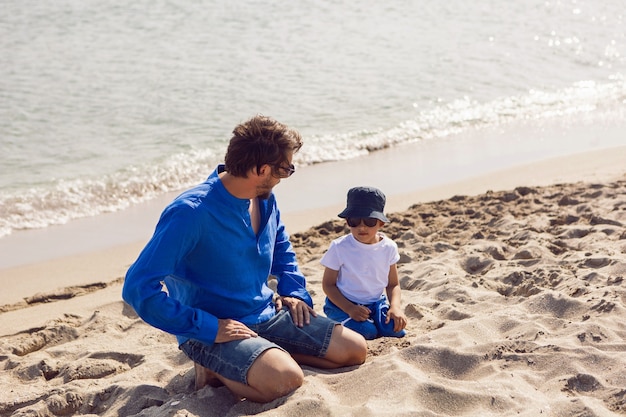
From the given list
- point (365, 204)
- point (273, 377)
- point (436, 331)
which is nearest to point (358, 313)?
point (436, 331)

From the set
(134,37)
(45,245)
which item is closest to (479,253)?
(45,245)

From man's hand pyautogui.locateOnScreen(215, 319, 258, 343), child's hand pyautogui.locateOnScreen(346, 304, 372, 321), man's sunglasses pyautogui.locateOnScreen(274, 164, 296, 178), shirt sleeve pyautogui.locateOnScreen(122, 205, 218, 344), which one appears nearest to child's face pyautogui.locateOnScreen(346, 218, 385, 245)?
child's hand pyautogui.locateOnScreen(346, 304, 372, 321)

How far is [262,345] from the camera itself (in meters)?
4.02

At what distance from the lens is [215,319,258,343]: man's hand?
3.94 metres

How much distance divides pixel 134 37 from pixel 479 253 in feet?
36.1

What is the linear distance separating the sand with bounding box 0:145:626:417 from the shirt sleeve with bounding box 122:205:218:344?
0.39 metres

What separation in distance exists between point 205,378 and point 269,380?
420mm

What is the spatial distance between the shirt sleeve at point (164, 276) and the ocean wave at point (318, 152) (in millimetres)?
4481

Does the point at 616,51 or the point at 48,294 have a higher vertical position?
the point at 616,51

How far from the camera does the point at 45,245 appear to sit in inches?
289

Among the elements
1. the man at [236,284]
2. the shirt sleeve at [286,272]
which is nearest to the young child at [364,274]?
the shirt sleeve at [286,272]

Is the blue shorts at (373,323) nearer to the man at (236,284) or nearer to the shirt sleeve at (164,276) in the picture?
the man at (236,284)

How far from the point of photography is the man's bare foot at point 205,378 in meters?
4.09

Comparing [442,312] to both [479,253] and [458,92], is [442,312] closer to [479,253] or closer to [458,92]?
[479,253]
